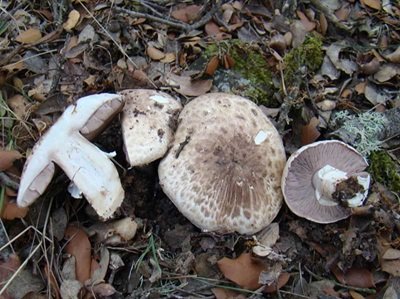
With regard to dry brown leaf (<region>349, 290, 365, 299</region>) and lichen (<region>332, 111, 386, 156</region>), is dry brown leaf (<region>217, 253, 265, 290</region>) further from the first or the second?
lichen (<region>332, 111, 386, 156</region>)

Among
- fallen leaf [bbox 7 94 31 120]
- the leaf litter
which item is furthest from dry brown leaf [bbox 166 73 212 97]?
fallen leaf [bbox 7 94 31 120]

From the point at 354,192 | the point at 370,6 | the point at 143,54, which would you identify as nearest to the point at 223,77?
the point at 143,54

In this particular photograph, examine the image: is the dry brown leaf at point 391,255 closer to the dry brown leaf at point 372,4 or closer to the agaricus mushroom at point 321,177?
the agaricus mushroom at point 321,177

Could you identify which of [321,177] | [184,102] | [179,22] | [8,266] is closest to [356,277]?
[321,177]

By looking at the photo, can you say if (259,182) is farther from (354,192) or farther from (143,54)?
(143,54)

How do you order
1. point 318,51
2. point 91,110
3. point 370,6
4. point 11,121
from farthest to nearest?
point 370,6
point 318,51
point 11,121
point 91,110

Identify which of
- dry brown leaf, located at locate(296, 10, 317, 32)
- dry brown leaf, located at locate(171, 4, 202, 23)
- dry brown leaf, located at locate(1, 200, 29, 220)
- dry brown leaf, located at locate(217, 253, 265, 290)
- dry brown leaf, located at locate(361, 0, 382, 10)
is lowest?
dry brown leaf, located at locate(217, 253, 265, 290)

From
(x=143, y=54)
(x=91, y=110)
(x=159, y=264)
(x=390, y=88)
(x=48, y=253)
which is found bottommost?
(x=390, y=88)
